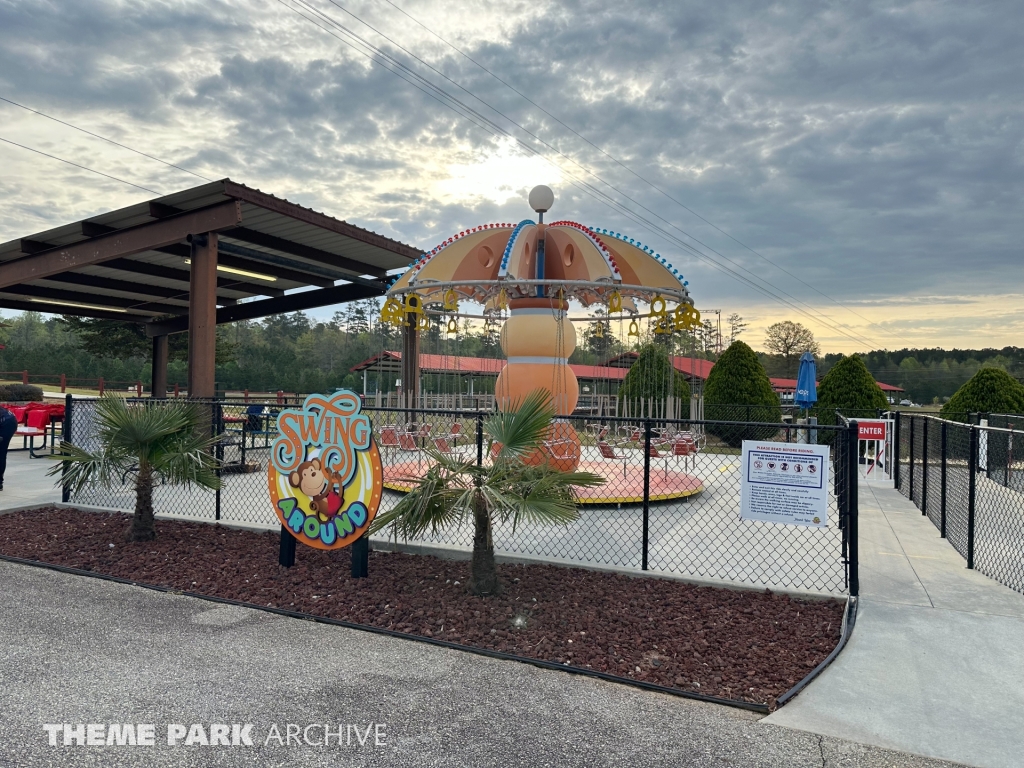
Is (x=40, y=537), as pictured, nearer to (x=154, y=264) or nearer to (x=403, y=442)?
(x=403, y=442)

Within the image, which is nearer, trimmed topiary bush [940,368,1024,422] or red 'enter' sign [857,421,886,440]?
red 'enter' sign [857,421,886,440]

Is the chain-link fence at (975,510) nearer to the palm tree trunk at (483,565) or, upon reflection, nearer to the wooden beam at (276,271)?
the palm tree trunk at (483,565)

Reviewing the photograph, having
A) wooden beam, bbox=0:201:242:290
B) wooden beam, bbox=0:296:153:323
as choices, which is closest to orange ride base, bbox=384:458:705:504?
wooden beam, bbox=0:201:242:290

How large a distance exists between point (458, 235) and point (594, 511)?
4.96 metres

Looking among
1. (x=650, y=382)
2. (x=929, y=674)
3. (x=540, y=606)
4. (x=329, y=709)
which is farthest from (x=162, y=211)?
(x=650, y=382)

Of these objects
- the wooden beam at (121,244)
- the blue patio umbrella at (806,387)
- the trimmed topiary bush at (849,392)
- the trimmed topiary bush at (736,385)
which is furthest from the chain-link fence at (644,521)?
the trimmed topiary bush at (736,385)

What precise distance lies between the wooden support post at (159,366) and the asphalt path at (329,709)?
20.6 meters

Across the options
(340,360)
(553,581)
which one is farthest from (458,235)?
(340,360)

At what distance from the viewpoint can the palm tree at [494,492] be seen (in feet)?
16.1

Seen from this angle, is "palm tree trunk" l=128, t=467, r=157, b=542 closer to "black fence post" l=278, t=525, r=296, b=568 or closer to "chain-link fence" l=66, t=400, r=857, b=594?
"chain-link fence" l=66, t=400, r=857, b=594

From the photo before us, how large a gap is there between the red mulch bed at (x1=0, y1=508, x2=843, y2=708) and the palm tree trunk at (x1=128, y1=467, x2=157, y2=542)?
0.47 ft

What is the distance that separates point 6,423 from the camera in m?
10.2

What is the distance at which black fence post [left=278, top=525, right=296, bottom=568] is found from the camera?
19.9 ft

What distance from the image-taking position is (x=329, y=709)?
11.4 ft
